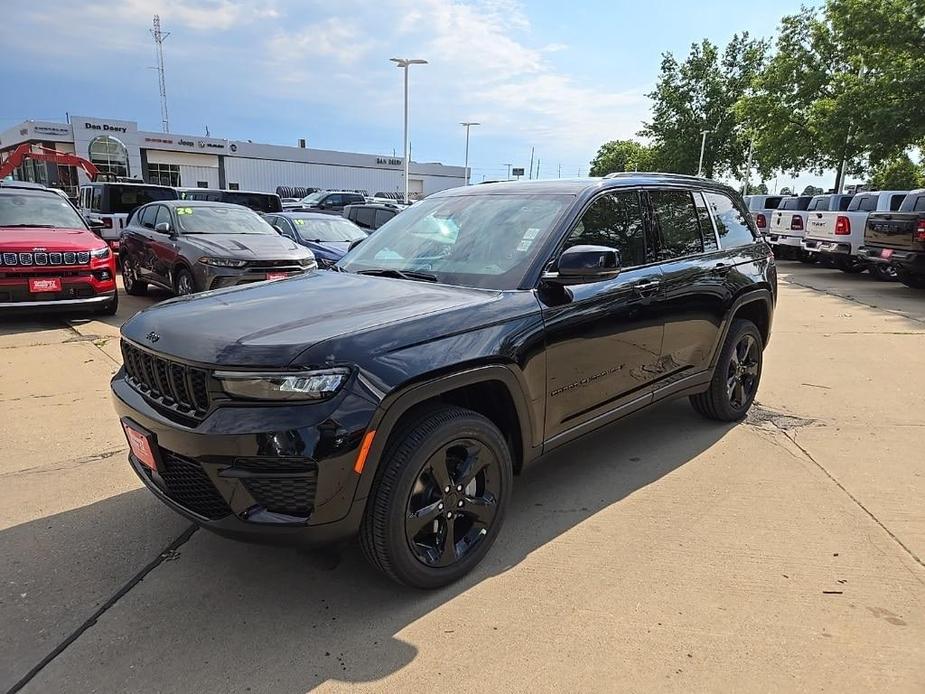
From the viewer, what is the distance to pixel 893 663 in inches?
92.8

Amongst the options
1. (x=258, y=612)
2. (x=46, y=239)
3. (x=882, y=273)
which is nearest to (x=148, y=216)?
(x=46, y=239)

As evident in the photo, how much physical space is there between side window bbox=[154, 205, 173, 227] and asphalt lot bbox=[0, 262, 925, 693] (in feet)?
18.3

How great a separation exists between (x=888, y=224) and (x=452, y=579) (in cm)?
1172

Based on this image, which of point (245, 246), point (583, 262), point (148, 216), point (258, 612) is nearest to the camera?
point (258, 612)

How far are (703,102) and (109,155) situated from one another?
43.4 metres

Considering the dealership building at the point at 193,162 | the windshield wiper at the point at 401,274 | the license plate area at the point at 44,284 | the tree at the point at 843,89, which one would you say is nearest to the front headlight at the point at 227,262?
the license plate area at the point at 44,284

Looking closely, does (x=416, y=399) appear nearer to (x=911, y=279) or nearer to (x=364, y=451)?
Result: (x=364, y=451)

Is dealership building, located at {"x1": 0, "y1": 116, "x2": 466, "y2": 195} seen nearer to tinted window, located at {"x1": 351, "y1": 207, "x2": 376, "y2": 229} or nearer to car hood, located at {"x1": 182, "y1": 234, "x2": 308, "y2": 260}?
tinted window, located at {"x1": 351, "y1": 207, "x2": 376, "y2": 229}

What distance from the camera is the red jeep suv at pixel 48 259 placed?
7.43 meters

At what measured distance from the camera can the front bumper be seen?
7.32 ft

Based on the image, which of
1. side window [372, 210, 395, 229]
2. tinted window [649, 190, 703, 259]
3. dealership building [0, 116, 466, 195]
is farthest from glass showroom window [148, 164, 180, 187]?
tinted window [649, 190, 703, 259]

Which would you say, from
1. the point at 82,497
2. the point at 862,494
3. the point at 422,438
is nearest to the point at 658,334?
the point at 862,494

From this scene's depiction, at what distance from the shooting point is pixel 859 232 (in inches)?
532

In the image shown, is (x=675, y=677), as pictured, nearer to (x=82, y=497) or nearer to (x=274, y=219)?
(x=82, y=497)
